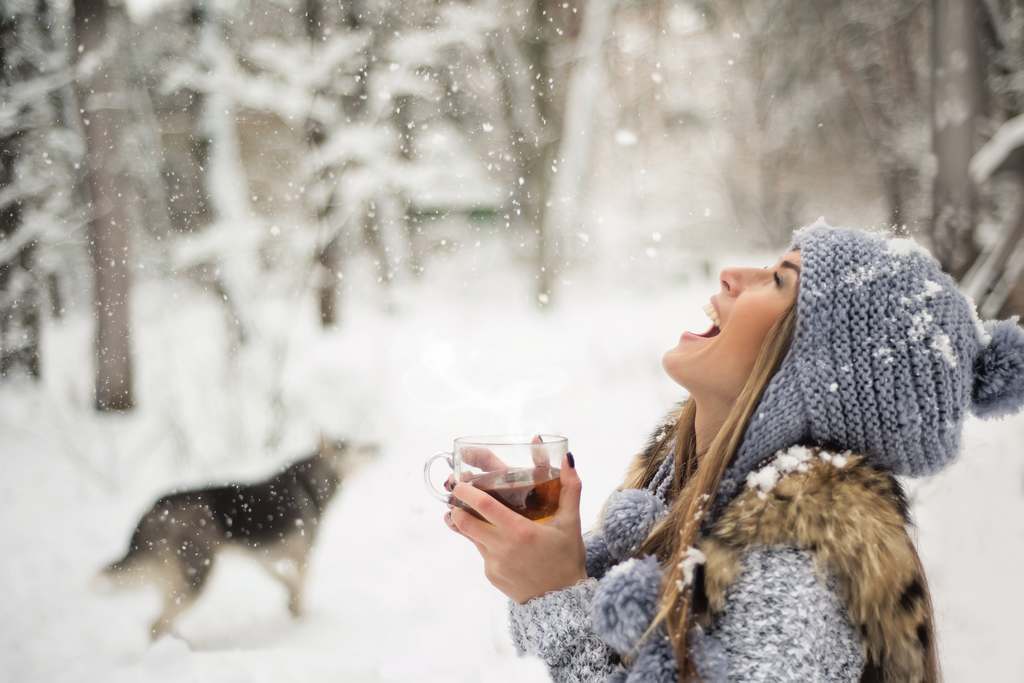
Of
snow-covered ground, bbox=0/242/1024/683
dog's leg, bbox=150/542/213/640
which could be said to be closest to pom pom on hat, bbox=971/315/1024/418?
snow-covered ground, bbox=0/242/1024/683

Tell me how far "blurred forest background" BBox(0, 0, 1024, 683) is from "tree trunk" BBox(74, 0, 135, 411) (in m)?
0.02

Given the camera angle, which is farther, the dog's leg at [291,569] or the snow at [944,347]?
the dog's leg at [291,569]

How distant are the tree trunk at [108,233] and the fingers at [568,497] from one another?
412 cm

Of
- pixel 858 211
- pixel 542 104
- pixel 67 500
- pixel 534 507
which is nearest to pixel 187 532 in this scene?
pixel 67 500

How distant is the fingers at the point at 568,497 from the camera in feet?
3.81

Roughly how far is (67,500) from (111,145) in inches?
90.1

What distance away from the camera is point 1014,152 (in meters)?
2.82

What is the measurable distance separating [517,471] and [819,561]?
1.62 feet

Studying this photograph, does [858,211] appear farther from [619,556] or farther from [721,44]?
[619,556]

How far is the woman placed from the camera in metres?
0.95

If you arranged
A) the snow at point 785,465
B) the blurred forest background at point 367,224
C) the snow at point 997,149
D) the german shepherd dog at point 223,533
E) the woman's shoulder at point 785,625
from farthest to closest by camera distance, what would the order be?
the blurred forest background at point 367,224
the german shepherd dog at point 223,533
the snow at point 997,149
the snow at point 785,465
the woman's shoulder at point 785,625

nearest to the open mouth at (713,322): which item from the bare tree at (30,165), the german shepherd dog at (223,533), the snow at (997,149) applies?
the snow at (997,149)

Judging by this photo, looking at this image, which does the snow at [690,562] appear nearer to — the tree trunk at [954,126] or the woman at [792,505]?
the woman at [792,505]

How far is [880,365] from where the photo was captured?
1.06 m
